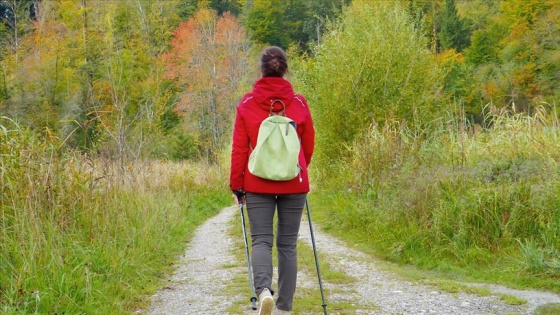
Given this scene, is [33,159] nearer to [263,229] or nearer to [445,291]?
[263,229]

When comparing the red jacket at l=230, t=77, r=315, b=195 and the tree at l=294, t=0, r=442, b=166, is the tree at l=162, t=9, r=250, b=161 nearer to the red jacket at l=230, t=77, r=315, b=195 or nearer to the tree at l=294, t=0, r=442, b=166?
the tree at l=294, t=0, r=442, b=166

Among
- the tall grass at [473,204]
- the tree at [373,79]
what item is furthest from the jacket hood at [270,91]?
the tree at [373,79]

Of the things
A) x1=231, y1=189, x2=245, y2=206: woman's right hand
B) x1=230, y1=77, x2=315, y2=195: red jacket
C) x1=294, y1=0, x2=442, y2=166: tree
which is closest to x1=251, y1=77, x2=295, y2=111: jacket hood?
x1=230, y1=77, x2=315, y2=195: red jacket

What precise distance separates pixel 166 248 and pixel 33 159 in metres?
3.25

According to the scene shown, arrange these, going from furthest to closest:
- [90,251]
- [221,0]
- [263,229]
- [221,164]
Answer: [221,0]
[221,164]
[90,251]
[263,229]

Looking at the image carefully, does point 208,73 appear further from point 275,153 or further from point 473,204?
point 275,153

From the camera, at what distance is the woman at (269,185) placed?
4348 mm

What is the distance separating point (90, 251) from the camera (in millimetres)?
5711

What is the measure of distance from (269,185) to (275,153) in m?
0.25

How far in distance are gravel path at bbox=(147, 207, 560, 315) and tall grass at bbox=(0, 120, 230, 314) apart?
1.14 ft

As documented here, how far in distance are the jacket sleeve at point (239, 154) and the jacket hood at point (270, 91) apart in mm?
183

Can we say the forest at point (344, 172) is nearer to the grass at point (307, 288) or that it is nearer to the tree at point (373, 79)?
the tree at point (373, 79)

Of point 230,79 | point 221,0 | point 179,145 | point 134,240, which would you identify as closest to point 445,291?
point 134,240

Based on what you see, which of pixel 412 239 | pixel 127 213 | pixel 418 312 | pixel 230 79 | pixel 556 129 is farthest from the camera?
pixel 230 79
